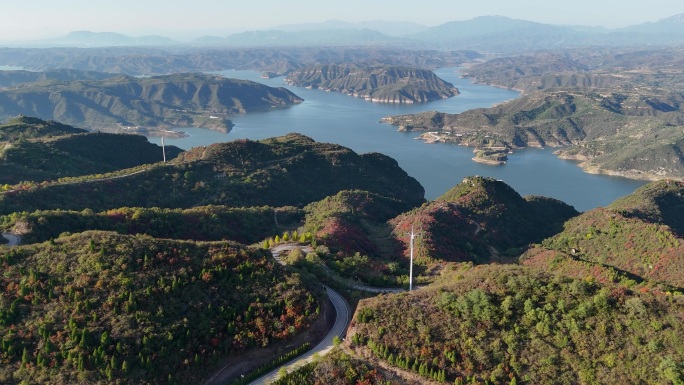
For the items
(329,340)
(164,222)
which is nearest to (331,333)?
(329,340)

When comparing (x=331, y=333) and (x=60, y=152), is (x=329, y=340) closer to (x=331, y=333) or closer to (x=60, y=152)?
(x=331, y=333)

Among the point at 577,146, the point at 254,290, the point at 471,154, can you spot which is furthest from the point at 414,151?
the point at 254,290

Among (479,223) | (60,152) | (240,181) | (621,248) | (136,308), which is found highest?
(136,308)

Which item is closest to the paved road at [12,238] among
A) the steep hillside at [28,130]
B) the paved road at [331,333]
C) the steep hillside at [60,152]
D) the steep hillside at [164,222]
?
the steep hillside at [164,222]

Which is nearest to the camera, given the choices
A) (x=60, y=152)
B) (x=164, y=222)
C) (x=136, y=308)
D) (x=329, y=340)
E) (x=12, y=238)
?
(x=136, y=308)

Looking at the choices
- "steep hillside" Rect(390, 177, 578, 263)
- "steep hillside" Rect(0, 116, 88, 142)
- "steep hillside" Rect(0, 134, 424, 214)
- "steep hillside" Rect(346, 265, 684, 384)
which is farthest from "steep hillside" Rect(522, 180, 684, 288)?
"steep hillside" Rect(0, 116, 88, 142)

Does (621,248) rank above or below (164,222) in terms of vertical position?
below

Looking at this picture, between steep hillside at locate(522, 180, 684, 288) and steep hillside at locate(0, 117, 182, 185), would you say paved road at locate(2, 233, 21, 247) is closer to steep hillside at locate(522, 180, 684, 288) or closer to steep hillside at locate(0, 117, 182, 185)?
steep hillside at locate(0, 117, 182, 185)
